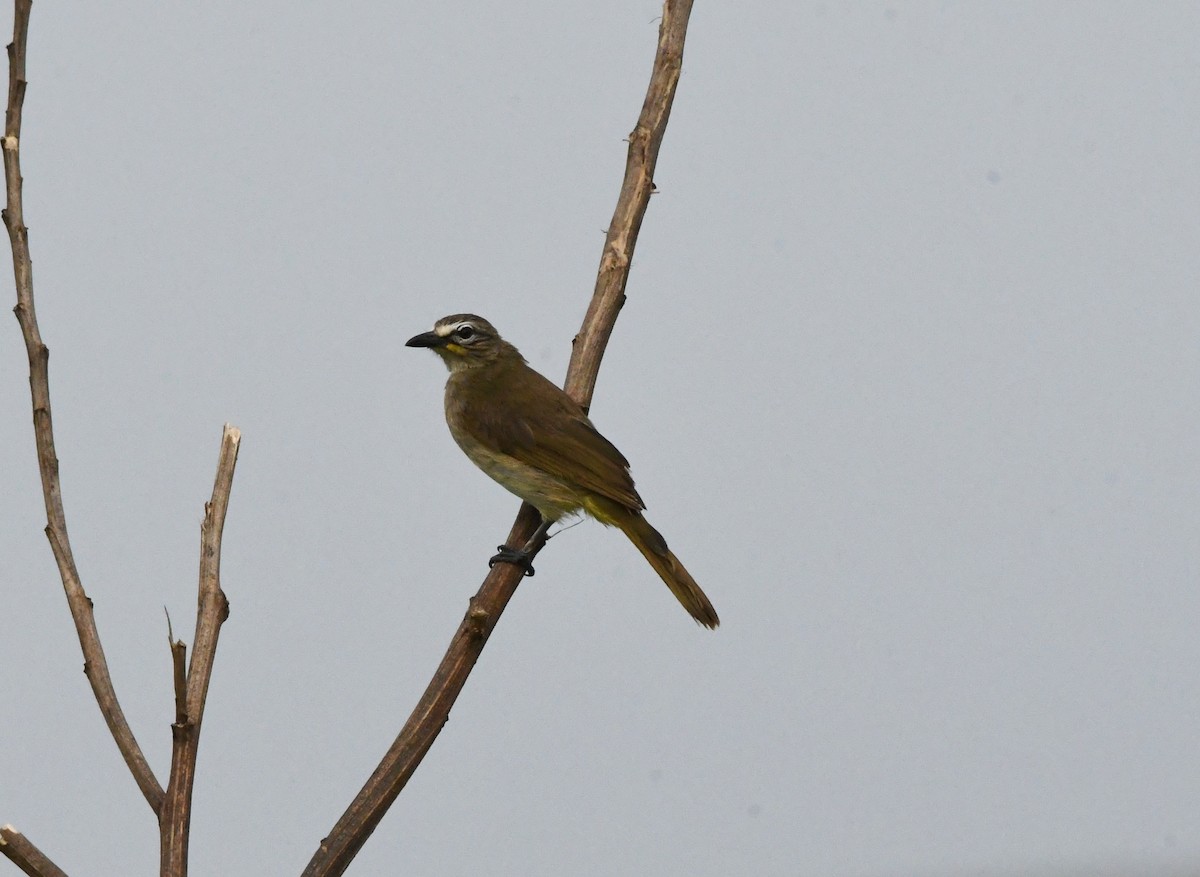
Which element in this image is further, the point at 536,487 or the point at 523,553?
the point at 536,487

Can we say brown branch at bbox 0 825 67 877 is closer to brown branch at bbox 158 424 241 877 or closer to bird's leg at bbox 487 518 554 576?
brown branch at bbox 158 424 241 877

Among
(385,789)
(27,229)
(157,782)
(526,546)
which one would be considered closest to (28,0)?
(27,229)

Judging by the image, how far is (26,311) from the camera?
242 centimetres

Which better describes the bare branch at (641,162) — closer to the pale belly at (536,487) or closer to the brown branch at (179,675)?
the pale belly at (536,487)

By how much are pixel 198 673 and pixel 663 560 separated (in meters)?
1.71

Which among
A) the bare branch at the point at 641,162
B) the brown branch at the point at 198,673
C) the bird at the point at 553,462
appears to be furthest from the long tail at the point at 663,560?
the brown branch at the point at 198,673

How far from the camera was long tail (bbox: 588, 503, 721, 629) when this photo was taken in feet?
12.4

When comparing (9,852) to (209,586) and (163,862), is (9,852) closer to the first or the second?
(163,862)

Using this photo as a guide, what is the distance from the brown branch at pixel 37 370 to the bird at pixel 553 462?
129 cm

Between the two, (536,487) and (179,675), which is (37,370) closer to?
(179,675)

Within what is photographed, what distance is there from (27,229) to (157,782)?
3.34ft

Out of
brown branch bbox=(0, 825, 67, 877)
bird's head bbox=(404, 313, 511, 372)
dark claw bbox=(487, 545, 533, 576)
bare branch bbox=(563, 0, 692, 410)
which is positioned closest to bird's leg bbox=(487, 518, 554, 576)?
dark claw bbox=(487, 545, 533, 576)

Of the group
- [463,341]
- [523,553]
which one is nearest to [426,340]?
[463,341]

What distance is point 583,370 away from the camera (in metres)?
3.76
